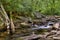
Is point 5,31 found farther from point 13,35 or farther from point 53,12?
point 53,12

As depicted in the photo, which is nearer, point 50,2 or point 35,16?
point 35,16

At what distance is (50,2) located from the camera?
17875 millimetres

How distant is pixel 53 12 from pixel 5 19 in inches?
403

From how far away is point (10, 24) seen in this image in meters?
8.55

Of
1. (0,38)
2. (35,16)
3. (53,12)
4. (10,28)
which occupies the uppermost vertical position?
(53,12)

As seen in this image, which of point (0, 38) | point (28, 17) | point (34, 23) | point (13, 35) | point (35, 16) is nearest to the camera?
point (0, 38)

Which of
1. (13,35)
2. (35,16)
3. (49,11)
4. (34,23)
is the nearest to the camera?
(13,35)

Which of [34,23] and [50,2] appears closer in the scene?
[34,23]

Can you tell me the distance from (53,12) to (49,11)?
549 millimetres

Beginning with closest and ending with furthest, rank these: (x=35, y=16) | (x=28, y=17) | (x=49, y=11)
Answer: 1. (x=28, y=17)
2. (x=35, y=16)
3. (x=49, y=11)

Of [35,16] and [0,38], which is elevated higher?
[35,16]

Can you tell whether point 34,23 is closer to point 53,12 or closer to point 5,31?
point 5,31

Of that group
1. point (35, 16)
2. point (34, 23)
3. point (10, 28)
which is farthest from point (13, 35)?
point (35, 16)

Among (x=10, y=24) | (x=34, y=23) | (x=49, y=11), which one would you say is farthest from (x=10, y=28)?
(x=49, y=11)
